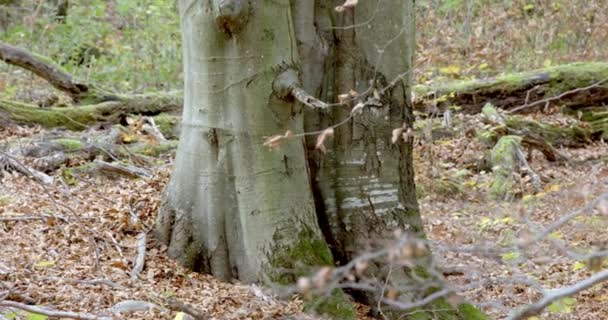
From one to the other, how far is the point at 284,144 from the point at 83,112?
4962 millimetres

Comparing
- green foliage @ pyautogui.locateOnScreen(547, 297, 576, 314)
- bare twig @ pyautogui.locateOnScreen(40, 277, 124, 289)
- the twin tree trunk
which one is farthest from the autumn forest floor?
the twin tree trunk

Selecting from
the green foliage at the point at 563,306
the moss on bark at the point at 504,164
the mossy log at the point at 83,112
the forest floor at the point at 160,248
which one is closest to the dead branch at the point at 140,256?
the forest floor at the point at 160,248

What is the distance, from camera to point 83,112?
840 centimetres

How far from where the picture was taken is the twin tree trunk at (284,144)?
3.99m

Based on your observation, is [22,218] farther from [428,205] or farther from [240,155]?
[428,205]

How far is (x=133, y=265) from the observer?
171 inches

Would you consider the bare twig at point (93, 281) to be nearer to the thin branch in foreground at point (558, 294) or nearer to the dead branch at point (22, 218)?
the dead branch at point (22, 218)

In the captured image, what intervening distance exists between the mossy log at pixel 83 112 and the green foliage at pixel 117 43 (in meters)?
2.76

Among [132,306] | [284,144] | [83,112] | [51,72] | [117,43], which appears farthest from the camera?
[117,43]

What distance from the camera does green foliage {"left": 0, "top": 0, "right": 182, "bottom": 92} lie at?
12.2m

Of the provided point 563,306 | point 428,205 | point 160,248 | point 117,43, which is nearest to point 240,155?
point 160,248

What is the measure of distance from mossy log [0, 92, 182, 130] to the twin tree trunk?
418 cm

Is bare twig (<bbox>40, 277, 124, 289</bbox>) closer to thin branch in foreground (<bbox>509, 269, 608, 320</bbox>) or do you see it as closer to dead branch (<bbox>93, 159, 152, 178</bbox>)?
thin branch in foreground (<bbox>509, 269, 608, 320</bbox>)

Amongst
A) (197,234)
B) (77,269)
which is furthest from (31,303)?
(197,234)
